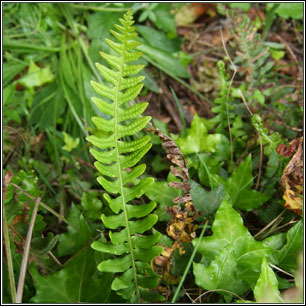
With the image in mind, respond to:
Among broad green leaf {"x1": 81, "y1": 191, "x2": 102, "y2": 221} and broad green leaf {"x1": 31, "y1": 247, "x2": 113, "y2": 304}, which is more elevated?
broad green leaf {"x1": 81, "y1": 191, "x2": 102, "y2": 221}

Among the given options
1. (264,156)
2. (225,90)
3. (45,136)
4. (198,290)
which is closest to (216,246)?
(198,290)

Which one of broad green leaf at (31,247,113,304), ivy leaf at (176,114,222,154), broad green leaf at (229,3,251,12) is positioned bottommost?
broad green leaf at (31,247,113,304)

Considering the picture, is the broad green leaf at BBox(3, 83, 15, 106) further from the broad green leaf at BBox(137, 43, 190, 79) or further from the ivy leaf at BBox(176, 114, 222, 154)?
the ivy leaf at BBox(176, 114, 222, 154)

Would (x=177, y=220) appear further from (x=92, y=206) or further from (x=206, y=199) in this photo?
(x=92, y=206)

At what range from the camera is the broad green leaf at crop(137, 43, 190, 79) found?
186cm

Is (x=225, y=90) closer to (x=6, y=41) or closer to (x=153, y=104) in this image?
(x=153, y=104)

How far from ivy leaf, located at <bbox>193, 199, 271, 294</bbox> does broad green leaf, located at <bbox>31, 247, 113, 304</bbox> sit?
323 mm

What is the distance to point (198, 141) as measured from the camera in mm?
1478

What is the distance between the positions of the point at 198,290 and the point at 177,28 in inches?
56.0

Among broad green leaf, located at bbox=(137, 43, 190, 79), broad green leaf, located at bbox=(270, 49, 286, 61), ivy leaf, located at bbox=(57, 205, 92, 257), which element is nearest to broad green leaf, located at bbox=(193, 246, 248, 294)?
ivy leaf, located at bbox=(57, 205, 92, 257)

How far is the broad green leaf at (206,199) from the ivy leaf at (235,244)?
8 centimetres

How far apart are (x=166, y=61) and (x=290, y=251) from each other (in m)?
1.13

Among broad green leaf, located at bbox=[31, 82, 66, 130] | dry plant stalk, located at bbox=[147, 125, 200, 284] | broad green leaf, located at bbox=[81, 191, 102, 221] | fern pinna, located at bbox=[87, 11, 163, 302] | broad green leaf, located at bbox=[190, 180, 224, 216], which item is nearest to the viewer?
fern pinna, located at bbox=[87, 11, 163, 302]

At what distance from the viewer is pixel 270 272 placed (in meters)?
1.01
